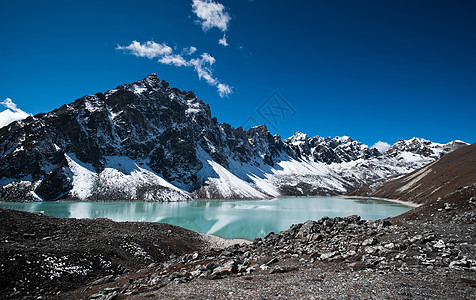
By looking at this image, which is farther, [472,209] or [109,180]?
[109,180]

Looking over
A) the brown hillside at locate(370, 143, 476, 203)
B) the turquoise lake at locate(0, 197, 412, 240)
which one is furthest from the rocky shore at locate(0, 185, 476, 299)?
the brown hillside at locate(370, 143, 476, 203)

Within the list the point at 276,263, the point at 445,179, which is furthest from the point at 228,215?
the point at 445,179

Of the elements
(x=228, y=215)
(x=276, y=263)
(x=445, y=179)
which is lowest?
(x=228, y=215)

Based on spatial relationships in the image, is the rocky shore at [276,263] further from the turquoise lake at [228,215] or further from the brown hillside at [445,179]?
the brown hillside at [445,179]

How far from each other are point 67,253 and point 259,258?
1904cm

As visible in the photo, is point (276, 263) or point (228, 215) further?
point (228, 215)

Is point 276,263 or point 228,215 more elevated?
point 276,263

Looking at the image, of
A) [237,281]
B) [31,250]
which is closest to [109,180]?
[31,250]

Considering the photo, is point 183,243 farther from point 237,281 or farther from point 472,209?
point 472,209

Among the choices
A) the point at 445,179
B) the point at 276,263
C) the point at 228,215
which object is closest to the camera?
the point at 276,263

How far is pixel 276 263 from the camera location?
20594 millimetres

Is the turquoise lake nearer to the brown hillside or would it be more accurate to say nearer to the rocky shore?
the brown hillside

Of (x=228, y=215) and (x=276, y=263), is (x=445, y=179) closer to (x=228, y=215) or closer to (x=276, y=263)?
(x=228, y=215)

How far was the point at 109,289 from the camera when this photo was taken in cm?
1833
